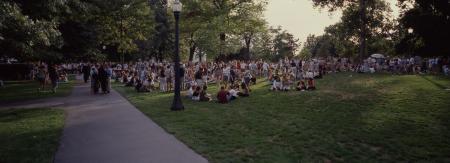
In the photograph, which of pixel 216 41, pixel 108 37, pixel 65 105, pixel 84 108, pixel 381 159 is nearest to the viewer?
pixel 381 159

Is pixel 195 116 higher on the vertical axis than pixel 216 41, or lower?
lower

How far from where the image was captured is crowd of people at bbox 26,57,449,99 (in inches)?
900

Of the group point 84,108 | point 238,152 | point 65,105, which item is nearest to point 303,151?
point 238,152

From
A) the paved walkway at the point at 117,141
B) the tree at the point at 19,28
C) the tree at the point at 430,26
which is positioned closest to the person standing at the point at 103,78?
the tree at the point at 19,28

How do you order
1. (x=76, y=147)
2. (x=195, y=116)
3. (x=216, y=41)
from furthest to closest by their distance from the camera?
(x=216, y=41), (x=195, y=116), (x=76, y=147)

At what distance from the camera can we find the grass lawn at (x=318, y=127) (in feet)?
28.4

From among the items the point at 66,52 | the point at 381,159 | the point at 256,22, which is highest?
the point at 256,22

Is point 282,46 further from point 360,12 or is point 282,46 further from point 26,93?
point 26,93

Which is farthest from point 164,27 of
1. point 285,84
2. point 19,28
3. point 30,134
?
point 30,134

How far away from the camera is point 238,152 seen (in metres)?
8.75

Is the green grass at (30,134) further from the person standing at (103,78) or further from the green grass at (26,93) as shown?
the person standing at (103,78)

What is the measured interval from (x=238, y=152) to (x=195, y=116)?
5531mm

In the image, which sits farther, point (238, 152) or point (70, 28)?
point (70, 28)

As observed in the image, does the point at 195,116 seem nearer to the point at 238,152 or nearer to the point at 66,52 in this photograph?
the point at 238,152
